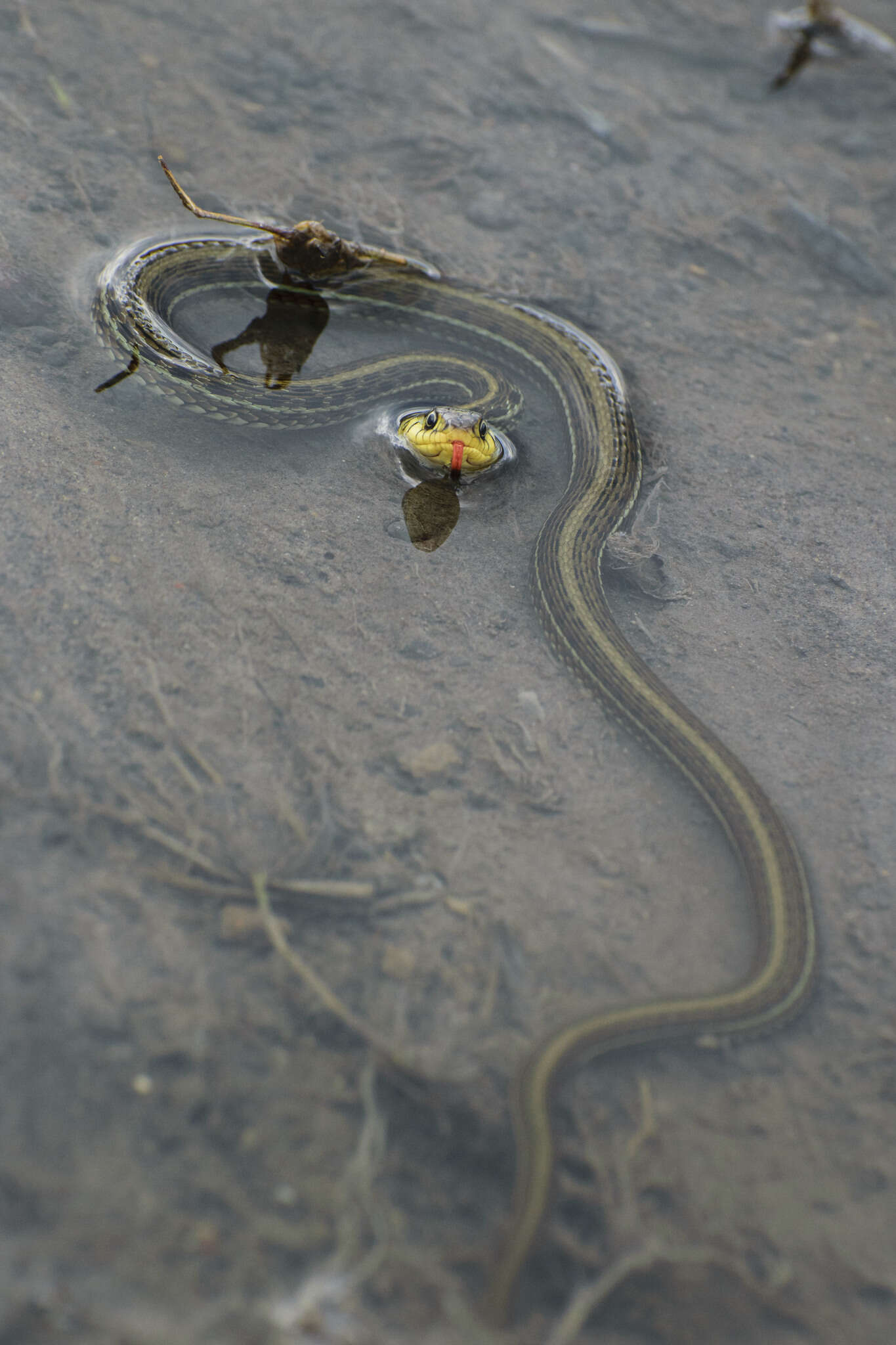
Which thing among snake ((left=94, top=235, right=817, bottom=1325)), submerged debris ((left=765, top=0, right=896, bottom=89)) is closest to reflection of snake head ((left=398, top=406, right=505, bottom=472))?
snake ((left=94, top=235, right=817, bottom=1325))

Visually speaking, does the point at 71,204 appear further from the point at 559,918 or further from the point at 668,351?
the point at 559,918

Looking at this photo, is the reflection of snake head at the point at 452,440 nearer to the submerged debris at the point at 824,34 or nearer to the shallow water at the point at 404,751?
the shallow water at the point at 404,751

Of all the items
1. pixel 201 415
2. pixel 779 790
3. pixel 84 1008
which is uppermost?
pixel 779 790

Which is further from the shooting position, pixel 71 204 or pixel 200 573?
pixel 71 204

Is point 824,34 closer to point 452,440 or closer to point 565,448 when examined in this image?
point 565,448

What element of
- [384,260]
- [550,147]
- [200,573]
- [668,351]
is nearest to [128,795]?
[200,573]

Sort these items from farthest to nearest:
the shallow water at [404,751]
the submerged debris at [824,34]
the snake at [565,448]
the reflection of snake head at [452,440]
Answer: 1. the submerged debris at [824,34]
2. the reflection of snake head at [452,440]
3. the snake at [565,448]
4. the shallow water at [404,751]

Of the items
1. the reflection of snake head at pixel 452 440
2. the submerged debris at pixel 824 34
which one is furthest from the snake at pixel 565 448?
the submerged debris at pixel 824 34
